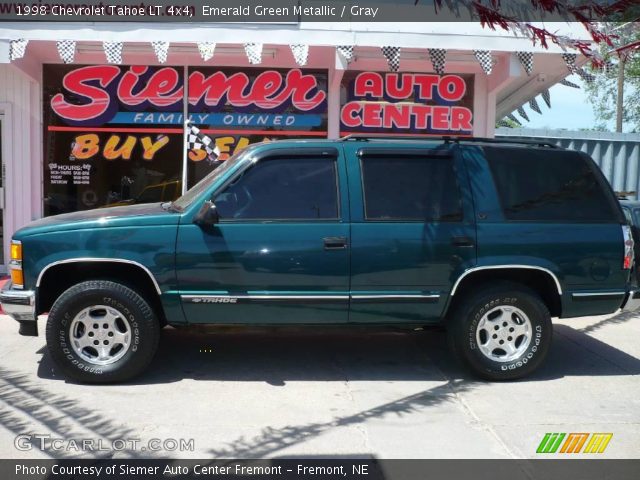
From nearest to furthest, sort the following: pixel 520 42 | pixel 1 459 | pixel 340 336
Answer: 1. pixel 1 459
2. pixel 340 336
3. pixel 520 42

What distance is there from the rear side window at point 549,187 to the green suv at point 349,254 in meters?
0.01

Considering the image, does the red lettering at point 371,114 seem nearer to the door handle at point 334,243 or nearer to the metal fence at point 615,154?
the door handle at point 334,243

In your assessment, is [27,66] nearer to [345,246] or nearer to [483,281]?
[345,246]

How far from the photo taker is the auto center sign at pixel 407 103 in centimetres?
966

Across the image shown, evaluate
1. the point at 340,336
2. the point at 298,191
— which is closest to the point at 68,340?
the point at 298,191

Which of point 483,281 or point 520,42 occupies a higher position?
point 520,42

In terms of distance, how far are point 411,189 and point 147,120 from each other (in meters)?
5.35

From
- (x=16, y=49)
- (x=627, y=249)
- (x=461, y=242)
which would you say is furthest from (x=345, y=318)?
(x=16, y=49)

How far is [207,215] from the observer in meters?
5.15

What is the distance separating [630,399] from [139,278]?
161 inches

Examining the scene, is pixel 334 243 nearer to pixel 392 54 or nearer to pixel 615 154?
pixel 392 54

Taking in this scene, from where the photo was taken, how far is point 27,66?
8953 mm

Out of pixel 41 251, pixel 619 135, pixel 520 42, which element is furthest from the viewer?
pixel 619 135

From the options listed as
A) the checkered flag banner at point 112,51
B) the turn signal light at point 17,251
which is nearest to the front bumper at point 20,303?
the turn signal light at point 17,251
